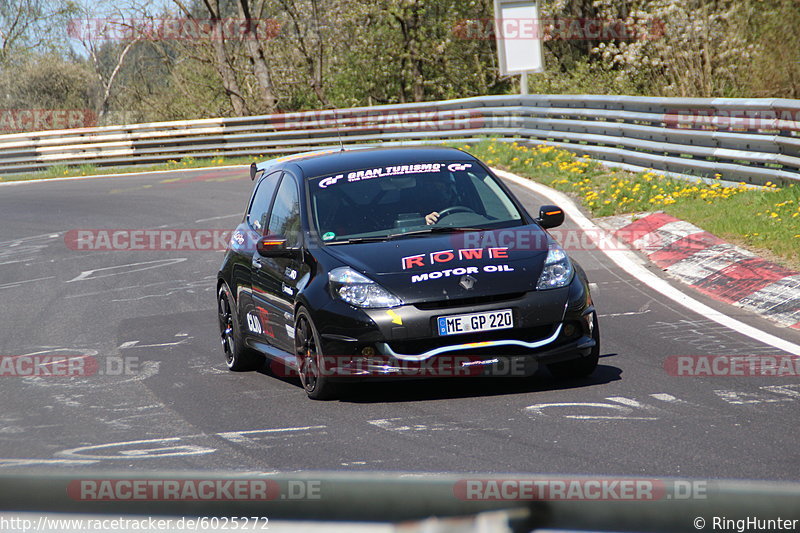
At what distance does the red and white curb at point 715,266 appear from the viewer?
8805mm

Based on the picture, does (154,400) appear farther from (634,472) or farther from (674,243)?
(674,243)

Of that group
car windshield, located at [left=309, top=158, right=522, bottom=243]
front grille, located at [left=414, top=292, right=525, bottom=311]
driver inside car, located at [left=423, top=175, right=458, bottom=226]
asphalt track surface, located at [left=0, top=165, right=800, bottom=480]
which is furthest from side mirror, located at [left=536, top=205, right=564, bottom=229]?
front grille, located at [left=414, top=292, right=525, bottom=311]

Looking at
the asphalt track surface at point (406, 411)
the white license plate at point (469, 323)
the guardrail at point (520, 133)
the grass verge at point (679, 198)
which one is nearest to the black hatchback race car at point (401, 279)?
the white license plate at point (469, 323)

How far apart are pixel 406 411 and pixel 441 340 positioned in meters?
0.44

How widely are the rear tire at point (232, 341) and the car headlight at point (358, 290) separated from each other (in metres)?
1.67

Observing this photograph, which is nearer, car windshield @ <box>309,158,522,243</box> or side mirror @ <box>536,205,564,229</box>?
car windshield @ <box>309,158,522,243</box>

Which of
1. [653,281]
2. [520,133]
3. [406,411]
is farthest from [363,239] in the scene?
[520,133]

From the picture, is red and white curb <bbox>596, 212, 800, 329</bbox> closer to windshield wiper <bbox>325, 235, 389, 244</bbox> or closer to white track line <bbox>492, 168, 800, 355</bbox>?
white track line <bbox>492, 168, 800, 355</bbox>

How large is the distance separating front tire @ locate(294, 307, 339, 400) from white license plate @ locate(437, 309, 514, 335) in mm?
762

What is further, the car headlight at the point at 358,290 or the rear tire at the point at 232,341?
the rear tire at the point at 232,341

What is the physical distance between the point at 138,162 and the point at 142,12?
27.2 ft

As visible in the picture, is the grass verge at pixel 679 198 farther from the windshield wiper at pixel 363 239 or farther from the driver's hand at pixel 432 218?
the windshield wiper at pixel 363 239

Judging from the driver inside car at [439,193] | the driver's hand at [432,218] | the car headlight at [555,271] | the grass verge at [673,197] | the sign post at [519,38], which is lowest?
the grass verge at [673,197]

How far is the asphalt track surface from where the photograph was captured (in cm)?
516
